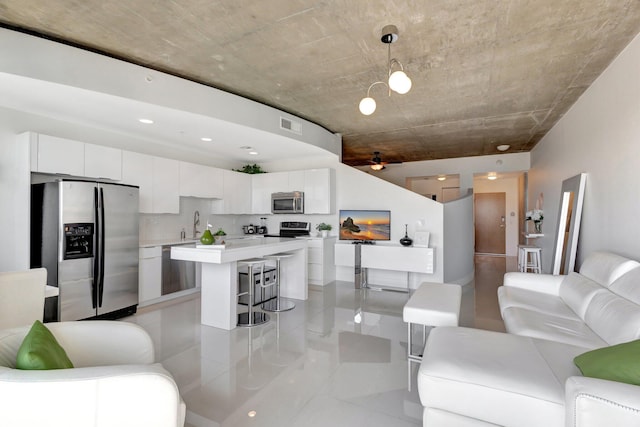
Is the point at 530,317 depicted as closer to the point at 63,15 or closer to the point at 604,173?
the point at 604,173

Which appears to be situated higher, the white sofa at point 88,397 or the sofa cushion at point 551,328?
the white sofa at point 88,397

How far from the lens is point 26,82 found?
8.62 ft

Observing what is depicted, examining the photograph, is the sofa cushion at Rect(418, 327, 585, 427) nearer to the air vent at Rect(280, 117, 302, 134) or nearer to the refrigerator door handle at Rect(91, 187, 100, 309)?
the air vent at Rect(280, 117, 302, 134)

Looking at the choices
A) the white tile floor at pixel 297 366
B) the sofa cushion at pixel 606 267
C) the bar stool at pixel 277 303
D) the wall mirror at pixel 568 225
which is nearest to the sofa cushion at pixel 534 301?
the sofa cushion at pixel 606 267

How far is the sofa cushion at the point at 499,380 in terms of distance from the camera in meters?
1.37

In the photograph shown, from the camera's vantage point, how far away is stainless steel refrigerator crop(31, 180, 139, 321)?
329 centimetres

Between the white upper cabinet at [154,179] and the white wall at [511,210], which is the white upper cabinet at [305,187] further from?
the white wall at [511,210]

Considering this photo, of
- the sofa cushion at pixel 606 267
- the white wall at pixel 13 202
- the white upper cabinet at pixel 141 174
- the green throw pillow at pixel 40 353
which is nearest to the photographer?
the green throw pillow at pixel 40 353

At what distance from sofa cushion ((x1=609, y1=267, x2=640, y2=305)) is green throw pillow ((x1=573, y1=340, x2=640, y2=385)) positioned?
0.92 meters

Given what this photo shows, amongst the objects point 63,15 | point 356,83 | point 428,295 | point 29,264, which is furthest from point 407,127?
point 29,264

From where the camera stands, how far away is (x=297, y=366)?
257 cm

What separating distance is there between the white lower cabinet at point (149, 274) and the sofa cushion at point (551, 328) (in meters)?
4.33

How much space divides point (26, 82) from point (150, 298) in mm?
2864

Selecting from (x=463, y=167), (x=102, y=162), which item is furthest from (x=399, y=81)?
(x=463, y=167)
